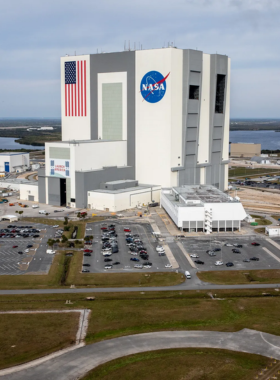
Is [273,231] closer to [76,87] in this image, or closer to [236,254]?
[236,254]

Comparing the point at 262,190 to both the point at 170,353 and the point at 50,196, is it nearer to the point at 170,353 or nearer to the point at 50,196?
the point at 50,196

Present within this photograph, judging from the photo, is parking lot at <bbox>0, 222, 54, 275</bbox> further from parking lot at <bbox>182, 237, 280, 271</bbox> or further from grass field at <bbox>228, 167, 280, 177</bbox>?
grass field at <bbox>228, 167, 280, 177</bbox>

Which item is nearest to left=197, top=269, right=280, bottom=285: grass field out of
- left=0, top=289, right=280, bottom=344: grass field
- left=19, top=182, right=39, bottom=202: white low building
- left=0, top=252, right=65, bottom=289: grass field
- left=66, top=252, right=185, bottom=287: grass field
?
left=0, top=289, right=280, bottom=344: grass field

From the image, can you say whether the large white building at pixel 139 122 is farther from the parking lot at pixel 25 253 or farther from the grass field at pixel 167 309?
the grass field at pixel 167 309

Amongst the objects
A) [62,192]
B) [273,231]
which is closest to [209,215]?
[273,231]

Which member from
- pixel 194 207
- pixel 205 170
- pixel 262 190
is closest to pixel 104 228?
pixel 194 207
